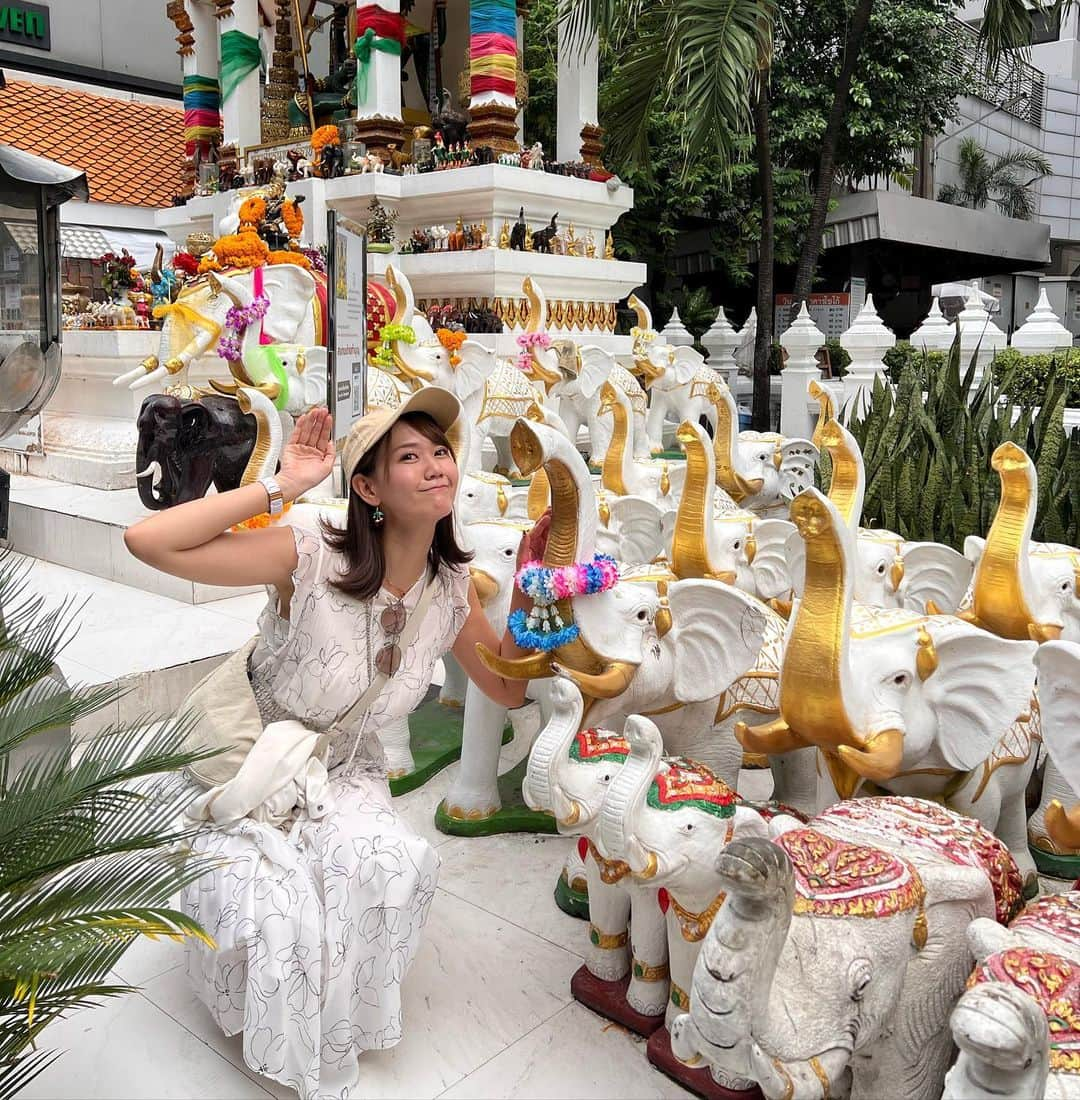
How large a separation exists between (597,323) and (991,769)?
796 centimetres

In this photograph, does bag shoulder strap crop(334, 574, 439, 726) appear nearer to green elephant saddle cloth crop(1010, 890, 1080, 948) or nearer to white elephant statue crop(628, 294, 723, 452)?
green elephant saddle cloth crop(1010, 890, 1080, 948)

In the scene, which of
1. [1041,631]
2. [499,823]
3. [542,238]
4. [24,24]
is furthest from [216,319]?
[24,24]

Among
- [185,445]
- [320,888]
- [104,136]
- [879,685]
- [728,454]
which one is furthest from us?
[104,136]

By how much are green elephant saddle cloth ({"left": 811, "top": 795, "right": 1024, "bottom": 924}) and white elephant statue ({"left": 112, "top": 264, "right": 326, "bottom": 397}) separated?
14.8 ft

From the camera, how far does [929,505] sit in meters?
4.09

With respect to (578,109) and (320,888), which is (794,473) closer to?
(320,888)

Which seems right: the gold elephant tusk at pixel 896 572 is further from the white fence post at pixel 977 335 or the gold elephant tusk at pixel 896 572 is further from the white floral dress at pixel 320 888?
the white fence post at pixel 977 335

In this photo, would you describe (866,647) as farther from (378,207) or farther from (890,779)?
(378,207)

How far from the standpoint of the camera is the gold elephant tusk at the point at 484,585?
10.5 feet

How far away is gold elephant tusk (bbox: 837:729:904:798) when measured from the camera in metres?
2.25

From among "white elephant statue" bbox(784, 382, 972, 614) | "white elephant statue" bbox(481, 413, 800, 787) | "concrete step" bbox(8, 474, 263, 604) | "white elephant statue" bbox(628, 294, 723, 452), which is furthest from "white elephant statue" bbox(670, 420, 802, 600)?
"white elephant statue" bbox(628, 294, 723, 452)

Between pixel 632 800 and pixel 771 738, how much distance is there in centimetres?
58

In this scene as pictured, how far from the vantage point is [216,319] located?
600 centimetres

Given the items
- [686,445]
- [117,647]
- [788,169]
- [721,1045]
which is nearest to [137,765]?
[721,1045]
